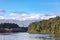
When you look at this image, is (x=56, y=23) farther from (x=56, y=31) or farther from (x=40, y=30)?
(x=40, y=30)

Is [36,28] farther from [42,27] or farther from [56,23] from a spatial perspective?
[56,23]

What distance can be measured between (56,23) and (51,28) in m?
8.59

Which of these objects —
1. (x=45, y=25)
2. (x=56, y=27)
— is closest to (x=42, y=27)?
(x=45, y=25)

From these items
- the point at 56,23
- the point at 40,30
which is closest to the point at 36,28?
the point at 40,30

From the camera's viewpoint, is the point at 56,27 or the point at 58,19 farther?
the point at 58,19

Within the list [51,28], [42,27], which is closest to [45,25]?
[42,27]

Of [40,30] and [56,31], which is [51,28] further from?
[40,30]

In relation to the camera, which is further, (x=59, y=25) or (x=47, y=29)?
(x=47, y=29)

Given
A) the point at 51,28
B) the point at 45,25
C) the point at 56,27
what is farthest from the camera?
the point at 45,25

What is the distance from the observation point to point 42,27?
189750 mm

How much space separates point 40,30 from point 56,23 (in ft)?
99.7

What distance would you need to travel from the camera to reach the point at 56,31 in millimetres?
163500

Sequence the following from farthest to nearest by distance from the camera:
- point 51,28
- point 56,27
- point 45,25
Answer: point 45,25
point 51,28
point 56,27

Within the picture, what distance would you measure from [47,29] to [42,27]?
920 centimetres
